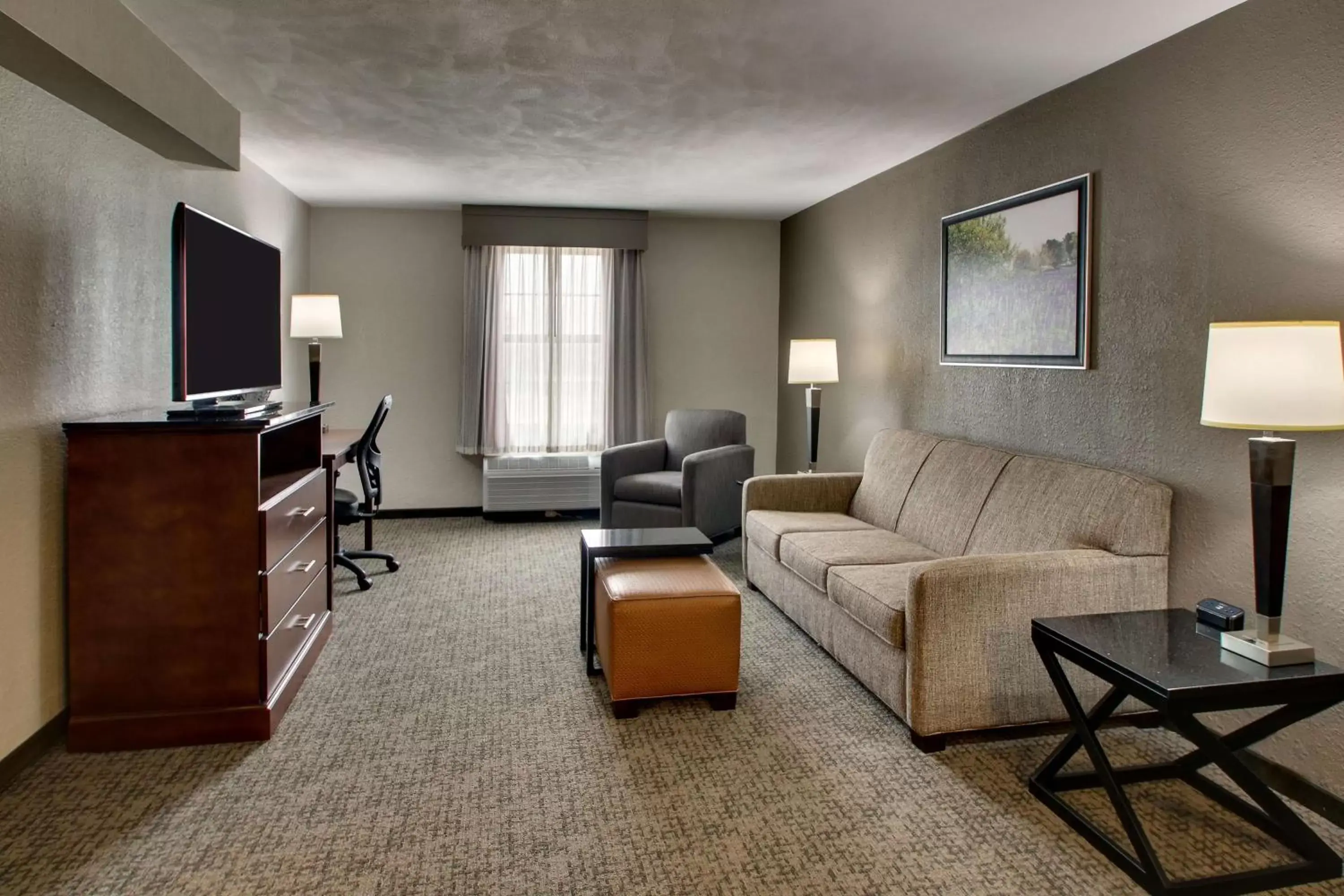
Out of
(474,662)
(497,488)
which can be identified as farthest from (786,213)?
(474,662)

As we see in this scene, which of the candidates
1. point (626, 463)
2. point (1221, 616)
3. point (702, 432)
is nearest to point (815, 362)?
point (702, 432)

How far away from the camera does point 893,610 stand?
2.85m

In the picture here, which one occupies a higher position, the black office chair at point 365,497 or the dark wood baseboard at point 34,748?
the black office chair at point 365,497

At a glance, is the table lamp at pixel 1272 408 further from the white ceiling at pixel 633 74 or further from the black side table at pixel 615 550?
the black side table at pixel 615 550

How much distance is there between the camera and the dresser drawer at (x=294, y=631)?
2873 mm

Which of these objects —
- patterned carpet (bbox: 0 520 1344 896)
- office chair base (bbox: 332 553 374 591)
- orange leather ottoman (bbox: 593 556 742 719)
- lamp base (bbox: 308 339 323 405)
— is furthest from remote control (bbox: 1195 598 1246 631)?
lamp base (bbox: 308 339 323 405)

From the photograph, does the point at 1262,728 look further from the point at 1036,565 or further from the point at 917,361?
the point at 917,361

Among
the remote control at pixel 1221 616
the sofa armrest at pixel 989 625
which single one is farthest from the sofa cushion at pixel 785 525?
the remote control at pixel 1221 616


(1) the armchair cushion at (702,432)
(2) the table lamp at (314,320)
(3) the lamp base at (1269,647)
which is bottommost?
(3) the lamp base at (1269,647)

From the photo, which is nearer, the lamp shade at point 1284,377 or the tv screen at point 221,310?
the lamp shade at point 1284,377

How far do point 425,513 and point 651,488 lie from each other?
81.2 inches

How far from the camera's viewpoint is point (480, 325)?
6.40 metres

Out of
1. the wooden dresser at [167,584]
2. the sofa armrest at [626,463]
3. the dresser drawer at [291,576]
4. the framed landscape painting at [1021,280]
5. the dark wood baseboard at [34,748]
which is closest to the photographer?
the dark wood baseboard at [34,748]

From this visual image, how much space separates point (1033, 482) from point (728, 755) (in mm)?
1563
